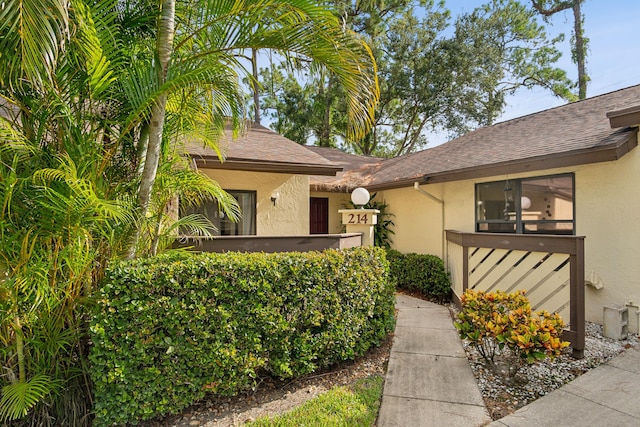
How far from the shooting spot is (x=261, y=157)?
8297mm

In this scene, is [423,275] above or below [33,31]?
below

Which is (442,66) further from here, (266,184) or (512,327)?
(512,327)

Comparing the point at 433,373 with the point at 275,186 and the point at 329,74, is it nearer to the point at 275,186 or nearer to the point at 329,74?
the point at 329,74

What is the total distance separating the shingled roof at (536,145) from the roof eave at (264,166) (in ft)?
10.8

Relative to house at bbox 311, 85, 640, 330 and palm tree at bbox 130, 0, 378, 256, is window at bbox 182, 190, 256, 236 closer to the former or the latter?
house at bbox 311, 85, 640, 330

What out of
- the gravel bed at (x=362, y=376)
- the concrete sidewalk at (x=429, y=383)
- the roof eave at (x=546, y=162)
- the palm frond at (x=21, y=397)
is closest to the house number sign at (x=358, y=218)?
the concrete sidewalk at (x=429, y=383)

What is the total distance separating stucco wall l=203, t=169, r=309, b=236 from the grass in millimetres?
5497

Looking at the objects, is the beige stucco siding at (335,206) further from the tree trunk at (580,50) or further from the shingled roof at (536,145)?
the tree trunk at (580,50)

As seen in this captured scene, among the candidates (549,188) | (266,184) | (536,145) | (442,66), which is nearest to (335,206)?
(266,184)

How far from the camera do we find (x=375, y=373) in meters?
4.67

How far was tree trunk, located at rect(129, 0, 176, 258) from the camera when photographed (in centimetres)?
363

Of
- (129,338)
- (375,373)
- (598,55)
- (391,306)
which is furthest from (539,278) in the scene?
(598,55)

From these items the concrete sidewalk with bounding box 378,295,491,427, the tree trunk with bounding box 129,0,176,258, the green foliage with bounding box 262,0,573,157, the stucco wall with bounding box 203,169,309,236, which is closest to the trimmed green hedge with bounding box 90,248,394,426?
the tree trunk with bounding box 129,0,176,258

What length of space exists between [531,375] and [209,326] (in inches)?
166
